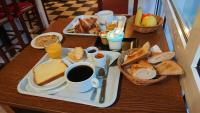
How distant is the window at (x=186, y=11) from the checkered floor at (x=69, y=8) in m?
2.37

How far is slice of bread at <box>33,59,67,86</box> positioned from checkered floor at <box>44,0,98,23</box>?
2.49m

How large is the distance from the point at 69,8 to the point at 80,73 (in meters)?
3.18

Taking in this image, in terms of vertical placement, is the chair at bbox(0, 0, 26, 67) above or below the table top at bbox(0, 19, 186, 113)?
below

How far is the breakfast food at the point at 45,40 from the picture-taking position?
3.02 ft

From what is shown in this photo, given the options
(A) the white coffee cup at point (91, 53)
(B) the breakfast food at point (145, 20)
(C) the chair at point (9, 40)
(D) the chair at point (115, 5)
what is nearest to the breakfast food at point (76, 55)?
(A) the white coffee cup at point (91, 53)

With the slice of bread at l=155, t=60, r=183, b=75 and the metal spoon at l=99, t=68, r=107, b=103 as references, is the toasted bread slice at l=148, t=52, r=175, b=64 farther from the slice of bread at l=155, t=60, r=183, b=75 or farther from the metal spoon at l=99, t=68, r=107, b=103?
the metal spoon at l=99, t=68, r=107, b=103

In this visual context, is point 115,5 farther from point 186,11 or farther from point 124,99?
point 124,99

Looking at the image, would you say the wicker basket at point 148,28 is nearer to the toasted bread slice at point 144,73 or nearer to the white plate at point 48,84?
the toasted bread slice at point 144,73

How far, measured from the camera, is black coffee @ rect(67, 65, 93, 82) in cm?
60

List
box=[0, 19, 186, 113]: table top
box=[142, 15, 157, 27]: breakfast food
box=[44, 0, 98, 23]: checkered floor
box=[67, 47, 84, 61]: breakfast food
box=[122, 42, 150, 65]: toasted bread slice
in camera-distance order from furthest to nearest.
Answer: box=[44, 0, 98, 23]: checkered floor, box=[142, 15, 157, 27]: breakfast food, box=[67, 47, 84, 61]: breakfast food, box=[122, 42, 150, 65]: toasted bread slice, box=[0, 19, 186, 113]: table top

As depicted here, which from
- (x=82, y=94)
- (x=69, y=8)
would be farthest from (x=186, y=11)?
(x=69, y=8)

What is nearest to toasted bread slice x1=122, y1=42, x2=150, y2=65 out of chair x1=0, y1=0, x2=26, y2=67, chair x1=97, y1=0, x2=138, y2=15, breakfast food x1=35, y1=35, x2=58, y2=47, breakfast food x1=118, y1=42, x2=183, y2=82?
breakfast food x1=118, y1=42, x2=183, y2=82

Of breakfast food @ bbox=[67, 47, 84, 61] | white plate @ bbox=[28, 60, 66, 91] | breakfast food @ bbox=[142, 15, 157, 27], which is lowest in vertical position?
white plate @ bbox=[28, 60, 66, 91]

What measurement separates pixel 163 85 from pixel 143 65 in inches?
4.4
